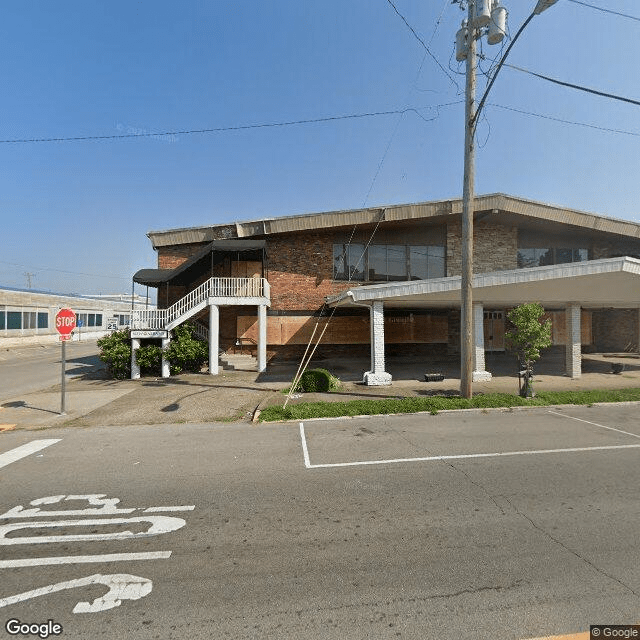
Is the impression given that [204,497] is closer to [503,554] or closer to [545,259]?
[503,554]

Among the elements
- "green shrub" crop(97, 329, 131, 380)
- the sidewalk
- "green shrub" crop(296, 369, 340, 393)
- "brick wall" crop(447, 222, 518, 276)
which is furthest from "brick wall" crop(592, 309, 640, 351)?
"green shrub" crop(97, 329, 131, 380)

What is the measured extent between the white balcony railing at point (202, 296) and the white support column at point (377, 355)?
6.18 m

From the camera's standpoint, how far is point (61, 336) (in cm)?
893

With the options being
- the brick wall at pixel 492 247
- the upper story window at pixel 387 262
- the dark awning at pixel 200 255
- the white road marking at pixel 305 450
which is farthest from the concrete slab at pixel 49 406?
the brick wall at pixel 492 247

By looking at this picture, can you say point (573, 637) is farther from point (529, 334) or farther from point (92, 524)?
point (529, 334)

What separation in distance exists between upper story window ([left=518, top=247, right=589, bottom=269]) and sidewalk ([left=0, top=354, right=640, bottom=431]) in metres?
6.60

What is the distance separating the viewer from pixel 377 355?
12547mm

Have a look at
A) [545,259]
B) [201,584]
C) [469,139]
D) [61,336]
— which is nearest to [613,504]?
[201,584]

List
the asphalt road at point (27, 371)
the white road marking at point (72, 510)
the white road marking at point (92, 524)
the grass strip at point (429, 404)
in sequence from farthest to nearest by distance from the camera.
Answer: the asphalt road at point (27, 371) < the grass strip at point (429, 404) < the white road marking at point (72, 510) < the white road marking at point (92, 524)

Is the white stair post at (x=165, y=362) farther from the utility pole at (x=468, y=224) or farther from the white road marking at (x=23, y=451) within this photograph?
the utility pole at (x=468, y=224)

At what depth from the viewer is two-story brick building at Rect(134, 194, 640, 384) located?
54.5ft

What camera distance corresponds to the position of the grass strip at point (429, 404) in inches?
340

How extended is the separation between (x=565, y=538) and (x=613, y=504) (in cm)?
130

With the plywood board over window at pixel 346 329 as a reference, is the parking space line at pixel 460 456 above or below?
below
